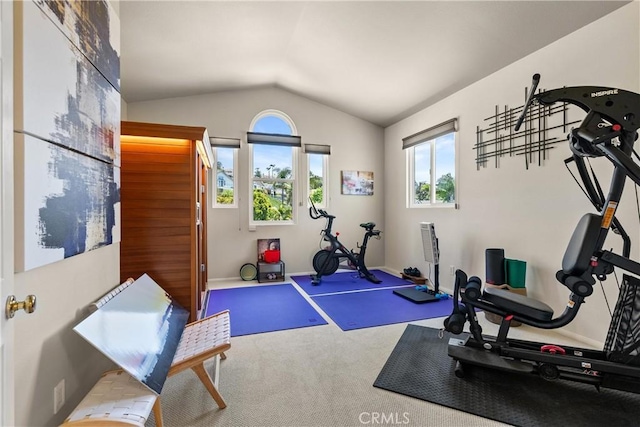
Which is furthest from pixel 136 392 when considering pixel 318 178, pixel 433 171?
pixel 318 178

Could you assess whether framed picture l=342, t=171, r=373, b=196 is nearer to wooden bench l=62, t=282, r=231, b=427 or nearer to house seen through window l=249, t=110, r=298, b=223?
house seen through window l=249, t=110, r=298, b=223

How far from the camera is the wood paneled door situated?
2.50m

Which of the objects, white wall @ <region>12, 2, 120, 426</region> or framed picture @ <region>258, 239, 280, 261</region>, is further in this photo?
framed picture @ <region>258, 239, 280, 261</region>

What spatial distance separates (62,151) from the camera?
129 cm

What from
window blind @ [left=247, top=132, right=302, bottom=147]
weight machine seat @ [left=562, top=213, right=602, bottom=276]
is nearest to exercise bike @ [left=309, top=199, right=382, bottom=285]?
window blind @ [left=247, top=132, right=302, bottom=147]

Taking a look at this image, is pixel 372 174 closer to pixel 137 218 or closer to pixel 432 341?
pixel 432 341

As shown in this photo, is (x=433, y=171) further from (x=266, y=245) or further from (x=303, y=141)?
(x=266, y=245)

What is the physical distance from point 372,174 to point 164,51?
4067 millimetres

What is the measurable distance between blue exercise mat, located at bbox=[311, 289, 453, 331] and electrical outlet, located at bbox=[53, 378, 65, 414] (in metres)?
2.21

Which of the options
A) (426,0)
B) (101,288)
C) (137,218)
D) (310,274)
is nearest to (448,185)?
→ (426,0)

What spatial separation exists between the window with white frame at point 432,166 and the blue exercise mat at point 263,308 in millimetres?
2628

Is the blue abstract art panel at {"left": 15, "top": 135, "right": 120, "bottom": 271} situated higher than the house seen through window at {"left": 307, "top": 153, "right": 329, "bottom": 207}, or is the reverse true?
the house seen through window at {"left": 307, "top": 153, "right": 329, "bottom": 207}

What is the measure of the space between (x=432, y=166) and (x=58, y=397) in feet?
16.0

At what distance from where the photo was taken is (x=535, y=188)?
310cm
